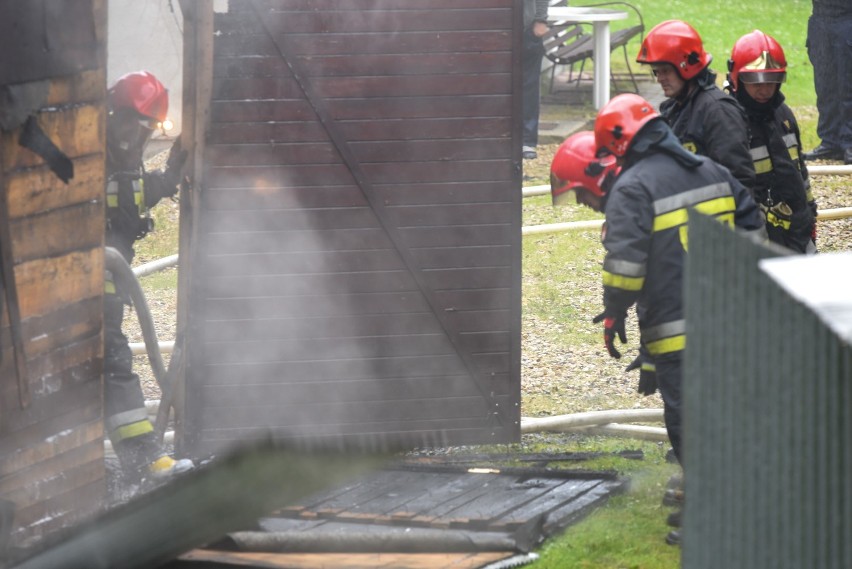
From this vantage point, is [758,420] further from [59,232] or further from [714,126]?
[714,126]

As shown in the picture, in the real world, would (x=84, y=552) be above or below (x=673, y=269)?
below

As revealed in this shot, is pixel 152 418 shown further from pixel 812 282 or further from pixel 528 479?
pixel 812 282

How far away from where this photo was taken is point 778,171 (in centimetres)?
708

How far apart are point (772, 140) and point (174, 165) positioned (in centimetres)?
316

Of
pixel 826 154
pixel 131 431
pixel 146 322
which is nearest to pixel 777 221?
pixel 146 322

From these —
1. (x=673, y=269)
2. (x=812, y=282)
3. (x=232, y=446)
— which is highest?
(x=812, y=282)

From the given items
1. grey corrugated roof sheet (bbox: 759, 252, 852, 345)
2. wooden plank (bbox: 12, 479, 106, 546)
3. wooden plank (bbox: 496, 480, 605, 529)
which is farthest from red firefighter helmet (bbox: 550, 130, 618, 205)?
grey corrugated roof sheet (bbox: 759, 252, 852, 345)

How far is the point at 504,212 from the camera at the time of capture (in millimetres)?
6559

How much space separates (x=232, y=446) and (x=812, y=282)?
4.35 metres

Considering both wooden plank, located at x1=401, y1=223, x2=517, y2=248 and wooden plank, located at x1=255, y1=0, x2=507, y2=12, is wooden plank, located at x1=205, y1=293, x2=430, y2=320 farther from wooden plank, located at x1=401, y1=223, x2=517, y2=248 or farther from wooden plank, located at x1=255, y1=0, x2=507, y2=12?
wooden plank, located at x1=255, y1=0, x2=507, y2=12

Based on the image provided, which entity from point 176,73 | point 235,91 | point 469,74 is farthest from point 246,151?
point 176,73

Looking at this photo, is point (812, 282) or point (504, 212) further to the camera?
point (504, 212)

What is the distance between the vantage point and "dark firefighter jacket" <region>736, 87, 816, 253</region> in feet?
23.1

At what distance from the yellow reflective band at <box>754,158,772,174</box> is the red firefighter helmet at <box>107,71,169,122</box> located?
3.15 metres
